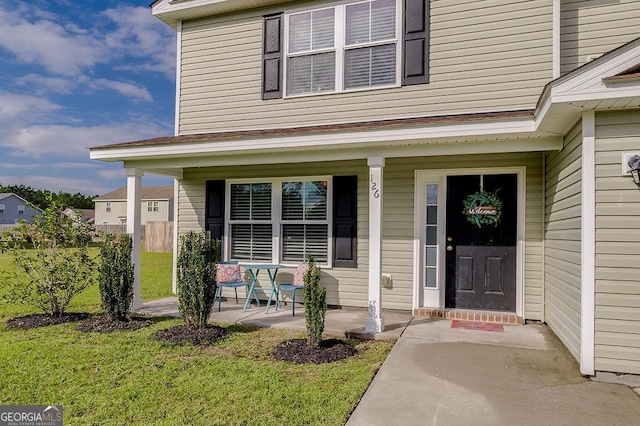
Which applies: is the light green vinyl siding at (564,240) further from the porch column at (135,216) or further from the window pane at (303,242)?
Answer: the porch column at (135,216)

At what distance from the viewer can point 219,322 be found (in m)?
5.31

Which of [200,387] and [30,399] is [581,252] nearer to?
[200,387]

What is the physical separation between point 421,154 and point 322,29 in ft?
9.63

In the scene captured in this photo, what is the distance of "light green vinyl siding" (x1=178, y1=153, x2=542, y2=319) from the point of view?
529 cm

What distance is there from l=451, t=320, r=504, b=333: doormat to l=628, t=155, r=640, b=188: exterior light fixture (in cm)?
239

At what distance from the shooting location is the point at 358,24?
605cm

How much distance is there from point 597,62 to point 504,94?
236cm

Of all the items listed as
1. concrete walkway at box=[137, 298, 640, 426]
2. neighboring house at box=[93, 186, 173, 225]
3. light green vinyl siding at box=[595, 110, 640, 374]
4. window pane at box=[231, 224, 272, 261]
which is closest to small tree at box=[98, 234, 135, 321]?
window pane at box=[231, 224, 272, 261]

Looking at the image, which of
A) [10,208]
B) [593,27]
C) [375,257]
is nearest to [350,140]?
[375,257]

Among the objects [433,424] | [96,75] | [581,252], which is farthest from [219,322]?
[96,75]

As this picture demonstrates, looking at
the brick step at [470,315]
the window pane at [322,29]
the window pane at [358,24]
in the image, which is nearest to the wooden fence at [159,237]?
the window pane at [322,29]

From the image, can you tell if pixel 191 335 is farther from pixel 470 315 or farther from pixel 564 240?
pixel 564 240

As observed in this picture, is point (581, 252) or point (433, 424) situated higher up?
point (581, 252)

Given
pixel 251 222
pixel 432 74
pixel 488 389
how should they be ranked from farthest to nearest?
pixel 251 222 < pixel 432 74 < pixel 488 389
